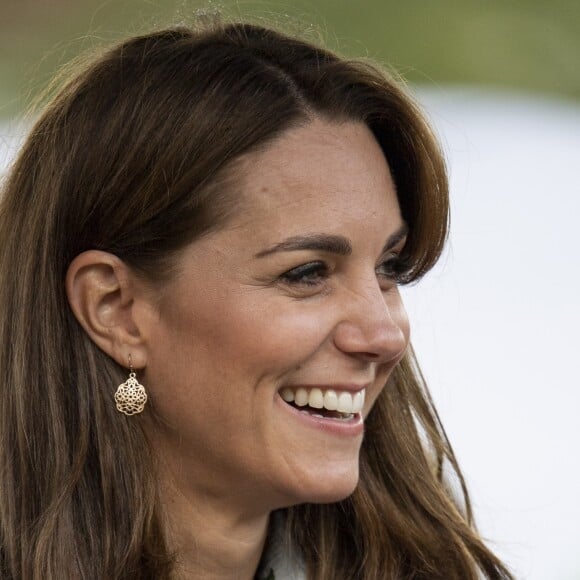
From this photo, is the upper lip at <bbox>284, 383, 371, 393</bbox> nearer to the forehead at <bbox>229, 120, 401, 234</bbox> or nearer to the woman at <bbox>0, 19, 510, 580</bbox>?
the woman at <bbox>0, 19, 510, 580</bbox>

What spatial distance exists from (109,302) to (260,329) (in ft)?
1.01

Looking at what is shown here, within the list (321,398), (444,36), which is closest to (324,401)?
(321,398)

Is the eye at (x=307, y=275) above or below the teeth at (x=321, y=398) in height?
above

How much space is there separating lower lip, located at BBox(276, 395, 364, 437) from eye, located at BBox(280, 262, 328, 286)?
0.21m

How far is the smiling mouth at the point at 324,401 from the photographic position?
8.37 feet

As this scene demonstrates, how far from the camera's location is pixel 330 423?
2588 mm

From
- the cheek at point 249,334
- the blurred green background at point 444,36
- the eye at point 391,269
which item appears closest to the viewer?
the cheek at point 249,334

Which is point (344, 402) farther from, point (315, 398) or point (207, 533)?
point (207, 533)

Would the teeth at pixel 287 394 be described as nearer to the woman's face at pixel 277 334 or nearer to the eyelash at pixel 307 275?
the woman's face at pixel 277 334

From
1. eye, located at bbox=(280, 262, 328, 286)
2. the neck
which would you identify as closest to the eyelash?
eye, located at bbox=(280, 262, 328, 286)

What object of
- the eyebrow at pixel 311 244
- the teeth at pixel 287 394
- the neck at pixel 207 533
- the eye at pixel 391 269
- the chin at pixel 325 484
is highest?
the eye at pixel 391 269

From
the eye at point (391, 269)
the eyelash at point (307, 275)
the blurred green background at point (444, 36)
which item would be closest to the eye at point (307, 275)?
the eyelash at point (307, 275)

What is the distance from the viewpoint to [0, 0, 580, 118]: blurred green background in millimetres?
6297

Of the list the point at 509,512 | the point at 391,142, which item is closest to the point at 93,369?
the point at 391,142
